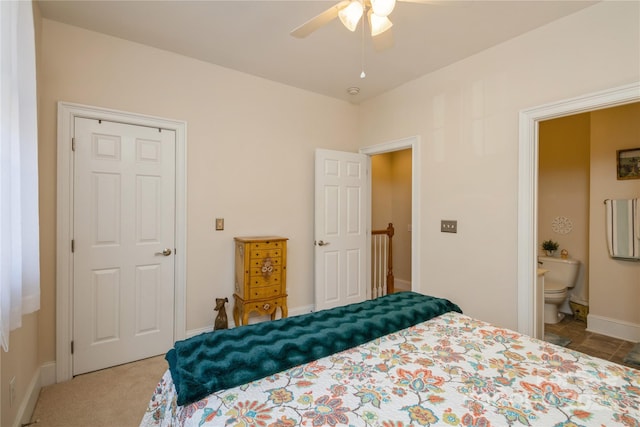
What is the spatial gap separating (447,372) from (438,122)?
2.49 meters

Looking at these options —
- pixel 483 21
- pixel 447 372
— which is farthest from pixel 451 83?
pixel 447 372

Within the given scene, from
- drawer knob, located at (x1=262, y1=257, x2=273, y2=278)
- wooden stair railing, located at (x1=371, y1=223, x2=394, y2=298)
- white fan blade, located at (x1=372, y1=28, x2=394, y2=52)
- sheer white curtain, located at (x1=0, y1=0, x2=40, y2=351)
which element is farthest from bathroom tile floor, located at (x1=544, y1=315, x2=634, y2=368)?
sheer white curtain, located at (x1=0, y1=0, x2=40, y2=351)

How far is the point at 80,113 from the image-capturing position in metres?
2.37

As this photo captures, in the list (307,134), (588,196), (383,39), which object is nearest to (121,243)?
(307,134)

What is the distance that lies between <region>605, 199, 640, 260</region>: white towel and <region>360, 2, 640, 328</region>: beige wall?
1.50m

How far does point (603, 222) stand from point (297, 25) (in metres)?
3.59

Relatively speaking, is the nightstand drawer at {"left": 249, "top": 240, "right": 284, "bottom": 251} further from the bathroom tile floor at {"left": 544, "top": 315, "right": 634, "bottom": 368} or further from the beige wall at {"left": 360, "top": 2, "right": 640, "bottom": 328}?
the bathroom tile floor at {"left": 544, "top": 315, "right": 634, "bottom": 368}

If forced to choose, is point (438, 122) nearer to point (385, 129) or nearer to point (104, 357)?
point (385, 129)

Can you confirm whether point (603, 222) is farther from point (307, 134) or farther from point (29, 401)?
point (29, 401)

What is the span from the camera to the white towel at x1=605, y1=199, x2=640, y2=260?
2973 millimetres

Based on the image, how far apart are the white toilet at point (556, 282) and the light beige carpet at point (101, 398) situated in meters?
3.93

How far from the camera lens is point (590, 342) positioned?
2.96 meters

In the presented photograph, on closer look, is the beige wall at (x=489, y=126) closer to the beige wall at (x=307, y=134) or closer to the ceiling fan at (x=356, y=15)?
the beige wall at (x=307, y=134)

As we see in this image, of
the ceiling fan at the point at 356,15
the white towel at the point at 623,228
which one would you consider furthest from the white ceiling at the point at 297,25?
the white towel at the point at 623,228
